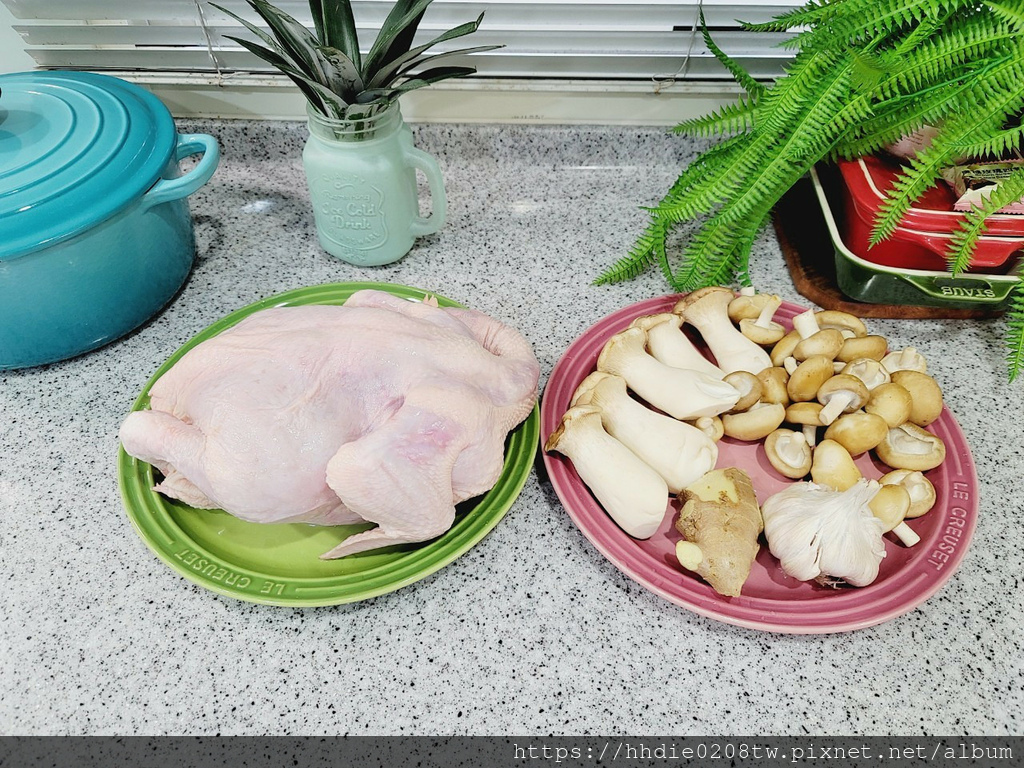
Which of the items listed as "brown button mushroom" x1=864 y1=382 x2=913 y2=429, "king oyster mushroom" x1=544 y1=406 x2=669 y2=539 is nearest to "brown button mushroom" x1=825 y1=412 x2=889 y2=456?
"brown button mushroom" x1=864 y1=382 x2=913 y2=429

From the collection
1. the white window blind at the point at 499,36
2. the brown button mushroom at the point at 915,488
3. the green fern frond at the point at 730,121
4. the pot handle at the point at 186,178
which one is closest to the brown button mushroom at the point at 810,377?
the brown button mushroom at the point at 915,488

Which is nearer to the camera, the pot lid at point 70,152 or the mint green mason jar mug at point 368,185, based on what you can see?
the pot lid at point 70,152

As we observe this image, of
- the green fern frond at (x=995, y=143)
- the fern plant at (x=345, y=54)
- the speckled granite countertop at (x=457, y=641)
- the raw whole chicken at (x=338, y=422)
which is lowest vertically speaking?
the speckled granite countertop at (x=457, y=641)

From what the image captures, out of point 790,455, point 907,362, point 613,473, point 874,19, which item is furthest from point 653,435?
point 874,19

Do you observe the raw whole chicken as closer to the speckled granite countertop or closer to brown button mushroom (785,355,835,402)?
the speckled granite countertop

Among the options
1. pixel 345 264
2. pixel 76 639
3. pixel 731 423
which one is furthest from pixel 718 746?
pixel 345 264

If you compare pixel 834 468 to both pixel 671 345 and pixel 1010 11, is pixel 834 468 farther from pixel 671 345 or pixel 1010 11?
pixel 1010 11

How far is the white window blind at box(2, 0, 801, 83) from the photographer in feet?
3.63

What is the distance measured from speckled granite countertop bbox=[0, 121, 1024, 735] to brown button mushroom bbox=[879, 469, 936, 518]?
10 centimetres

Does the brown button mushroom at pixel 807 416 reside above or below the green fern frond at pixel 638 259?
below

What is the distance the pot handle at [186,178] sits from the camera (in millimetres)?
894

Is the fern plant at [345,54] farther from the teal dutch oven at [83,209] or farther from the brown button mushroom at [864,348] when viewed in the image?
the brown button mushroom at [864,348]

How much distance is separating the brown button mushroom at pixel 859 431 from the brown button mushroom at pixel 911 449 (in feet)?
0.09

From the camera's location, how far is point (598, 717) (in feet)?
2.31
